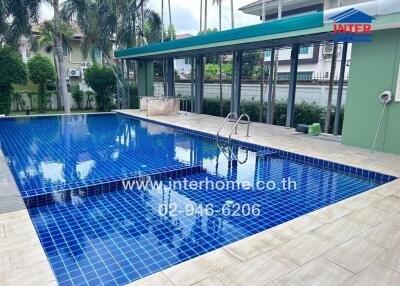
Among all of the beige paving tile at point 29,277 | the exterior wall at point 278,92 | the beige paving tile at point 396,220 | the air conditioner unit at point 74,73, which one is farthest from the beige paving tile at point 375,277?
the air conditioner unit at point 74,73

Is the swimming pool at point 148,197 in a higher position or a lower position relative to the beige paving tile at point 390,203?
lower

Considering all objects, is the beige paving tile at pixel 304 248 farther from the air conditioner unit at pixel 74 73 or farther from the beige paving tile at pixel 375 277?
the air conditioner unit at pixel 74 73

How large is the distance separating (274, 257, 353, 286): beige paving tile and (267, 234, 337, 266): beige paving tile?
10 cm

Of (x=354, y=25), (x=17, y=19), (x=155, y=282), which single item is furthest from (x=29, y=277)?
(x=17, y=19)

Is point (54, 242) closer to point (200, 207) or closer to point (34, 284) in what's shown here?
point (34, 284)

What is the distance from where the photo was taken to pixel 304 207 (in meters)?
4.49

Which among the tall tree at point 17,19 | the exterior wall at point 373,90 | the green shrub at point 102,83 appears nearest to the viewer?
the exterior wall at point 373,90

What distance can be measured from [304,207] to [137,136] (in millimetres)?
6323

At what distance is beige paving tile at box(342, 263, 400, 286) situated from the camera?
2430 mm

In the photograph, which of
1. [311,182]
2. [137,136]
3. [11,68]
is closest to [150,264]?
[311,182]

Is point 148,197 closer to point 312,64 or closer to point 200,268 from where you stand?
point 200,268

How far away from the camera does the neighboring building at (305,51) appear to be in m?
15.1

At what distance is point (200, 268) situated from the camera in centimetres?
261

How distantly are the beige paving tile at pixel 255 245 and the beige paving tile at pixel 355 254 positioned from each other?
489 millimetres
